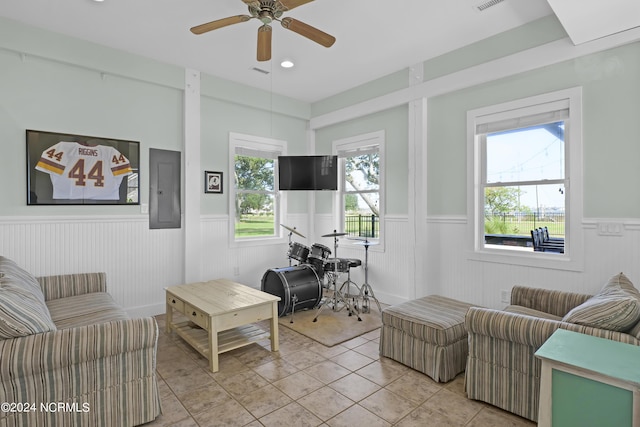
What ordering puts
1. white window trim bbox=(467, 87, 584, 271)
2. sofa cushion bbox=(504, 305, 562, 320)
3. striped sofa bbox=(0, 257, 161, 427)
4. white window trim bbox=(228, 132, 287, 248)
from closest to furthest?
1. striped sofa bbox=(0, 257, 161, 427)
2. sofa cushion bbox=(504, 305, 562, 320)
3. white window trim bbox=(467, 87, 584, 271)
4. white window trim bbox=(228, 132, 287, 248)

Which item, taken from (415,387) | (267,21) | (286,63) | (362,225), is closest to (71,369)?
(415,387)

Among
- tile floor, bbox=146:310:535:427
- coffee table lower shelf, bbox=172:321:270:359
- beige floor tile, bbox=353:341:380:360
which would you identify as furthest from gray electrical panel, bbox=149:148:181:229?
beige floor tile, bbox=353:341:380:360

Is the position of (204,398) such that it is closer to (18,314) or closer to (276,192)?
(18,314)

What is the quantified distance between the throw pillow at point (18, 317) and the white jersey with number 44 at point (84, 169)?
1806 mm

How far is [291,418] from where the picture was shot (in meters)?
2.15

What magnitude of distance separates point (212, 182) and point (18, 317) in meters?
3.02

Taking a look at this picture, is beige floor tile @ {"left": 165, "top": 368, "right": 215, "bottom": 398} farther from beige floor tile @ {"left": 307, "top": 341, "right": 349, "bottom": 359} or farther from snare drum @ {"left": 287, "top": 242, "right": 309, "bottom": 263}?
snare drum @ {"left": 287, "top": 242, "right": 309, "bottom": 263}

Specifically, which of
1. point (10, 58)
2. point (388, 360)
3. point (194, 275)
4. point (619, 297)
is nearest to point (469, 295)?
point (388, 360)

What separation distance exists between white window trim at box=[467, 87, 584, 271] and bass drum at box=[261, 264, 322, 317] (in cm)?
185

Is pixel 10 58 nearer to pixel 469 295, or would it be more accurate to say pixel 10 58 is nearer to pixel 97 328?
pixel 97 328

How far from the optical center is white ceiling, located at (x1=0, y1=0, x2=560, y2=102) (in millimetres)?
2977

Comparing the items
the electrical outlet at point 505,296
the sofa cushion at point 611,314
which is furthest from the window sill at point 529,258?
the sofa cushion at point 611,314

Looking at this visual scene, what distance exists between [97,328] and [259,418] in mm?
1124

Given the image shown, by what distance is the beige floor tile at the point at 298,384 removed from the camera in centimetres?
246
